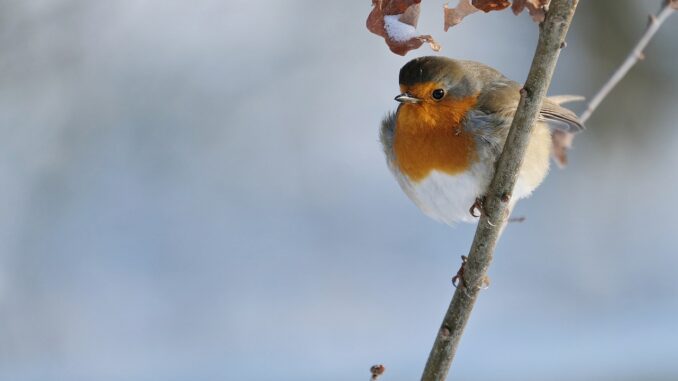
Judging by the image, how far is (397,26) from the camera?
5.28 ft

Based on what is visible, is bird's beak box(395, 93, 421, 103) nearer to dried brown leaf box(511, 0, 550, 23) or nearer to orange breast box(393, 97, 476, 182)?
orange breast box(393, 97, 476, 182)

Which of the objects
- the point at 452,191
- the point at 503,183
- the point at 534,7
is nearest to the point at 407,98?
the point at 452,191

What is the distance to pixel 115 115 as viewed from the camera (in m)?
5.02

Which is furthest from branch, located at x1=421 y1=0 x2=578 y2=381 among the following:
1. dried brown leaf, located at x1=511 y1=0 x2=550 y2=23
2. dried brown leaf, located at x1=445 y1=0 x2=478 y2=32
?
dried brown leaf, located at x1=445 y1=0 x2=478 y2=32

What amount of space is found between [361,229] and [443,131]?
301 centimetres

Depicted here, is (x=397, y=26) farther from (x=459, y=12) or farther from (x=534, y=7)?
(x=534, y=7)

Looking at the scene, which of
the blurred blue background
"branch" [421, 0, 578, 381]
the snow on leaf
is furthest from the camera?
the blurred blue background

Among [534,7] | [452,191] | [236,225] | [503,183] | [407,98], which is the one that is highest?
[236,225]

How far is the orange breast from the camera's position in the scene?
237 centimetres

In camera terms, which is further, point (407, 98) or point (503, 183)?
point (407, 98)

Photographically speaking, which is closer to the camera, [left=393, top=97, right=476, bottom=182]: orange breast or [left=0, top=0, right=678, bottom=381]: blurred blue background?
[left=393, top=97, right=476, bottom=182]: orange breast

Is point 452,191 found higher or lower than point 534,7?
higher

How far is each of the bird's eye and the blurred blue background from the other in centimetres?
252

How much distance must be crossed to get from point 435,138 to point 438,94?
0.13 metres
